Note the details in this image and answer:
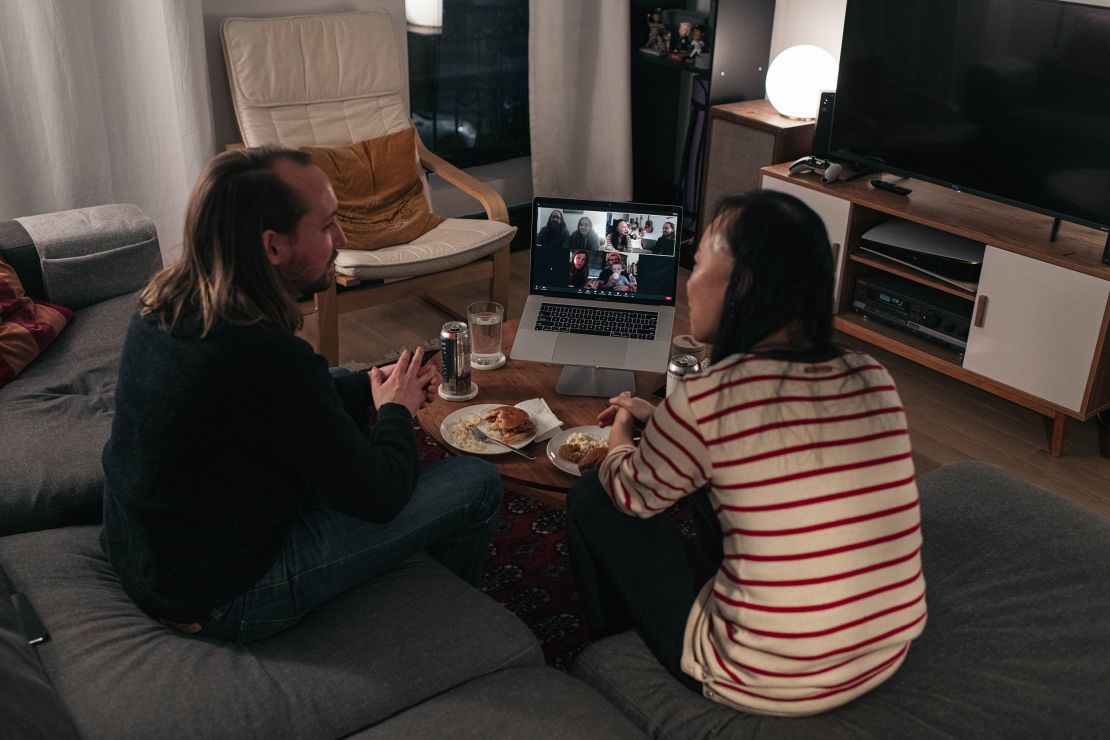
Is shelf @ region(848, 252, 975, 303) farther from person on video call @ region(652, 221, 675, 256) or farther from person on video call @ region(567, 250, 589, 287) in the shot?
person on video call @ region(567, 250, 589, 287)

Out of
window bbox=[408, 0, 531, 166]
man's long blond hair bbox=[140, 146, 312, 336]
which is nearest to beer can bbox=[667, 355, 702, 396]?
man's long blond hair bbox=[140, 146, 312, 336]

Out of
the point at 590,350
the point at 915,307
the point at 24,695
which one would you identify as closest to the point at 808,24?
the point at 915,307

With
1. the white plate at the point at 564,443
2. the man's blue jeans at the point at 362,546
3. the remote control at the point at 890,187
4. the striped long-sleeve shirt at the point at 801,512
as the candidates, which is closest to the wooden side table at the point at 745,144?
the remote control at the point at 890,187

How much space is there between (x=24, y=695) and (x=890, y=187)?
114 inches

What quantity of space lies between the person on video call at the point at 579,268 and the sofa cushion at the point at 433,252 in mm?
900

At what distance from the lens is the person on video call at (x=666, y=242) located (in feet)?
7.98

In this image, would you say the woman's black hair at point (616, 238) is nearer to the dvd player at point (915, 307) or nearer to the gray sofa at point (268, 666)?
the gray sofa at point (268, 666)

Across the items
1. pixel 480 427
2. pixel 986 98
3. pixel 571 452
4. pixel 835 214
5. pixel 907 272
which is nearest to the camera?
pixel 571 452

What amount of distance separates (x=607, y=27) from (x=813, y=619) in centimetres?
330

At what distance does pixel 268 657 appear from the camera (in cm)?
160

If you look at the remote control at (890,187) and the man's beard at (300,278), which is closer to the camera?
the man's beard at (300,278)

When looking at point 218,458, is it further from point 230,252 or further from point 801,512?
point 801,512

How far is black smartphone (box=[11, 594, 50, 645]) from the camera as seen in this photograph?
157 centimetres

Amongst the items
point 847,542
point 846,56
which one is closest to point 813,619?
point 847,542
